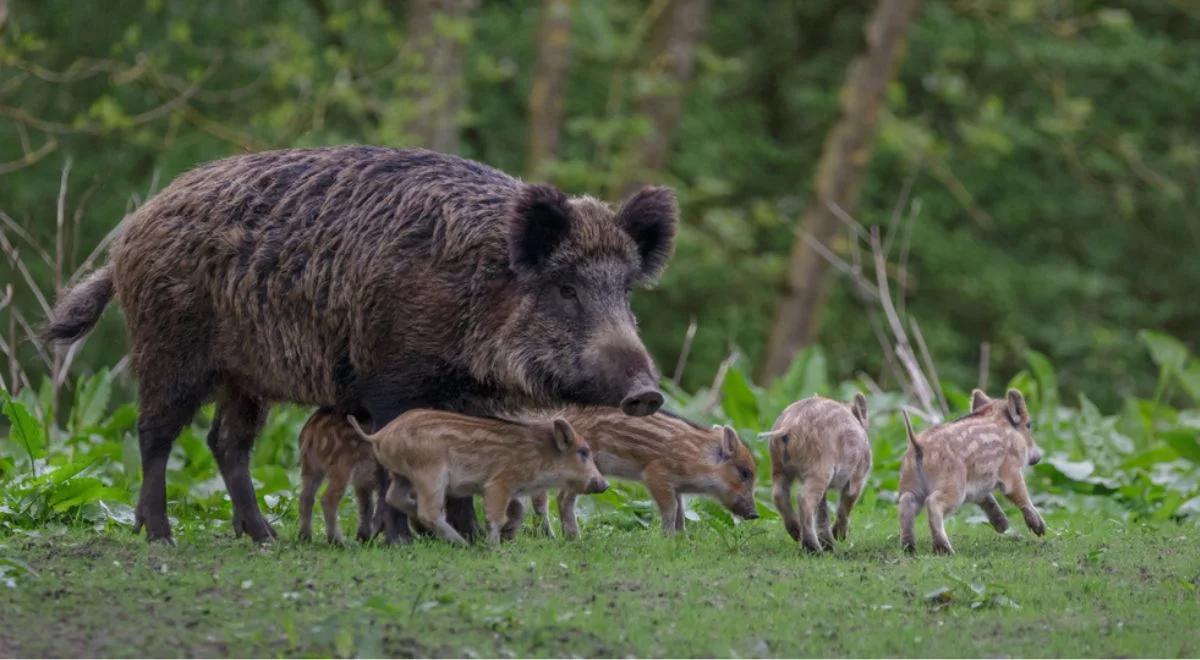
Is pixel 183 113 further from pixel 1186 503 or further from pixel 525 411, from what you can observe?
pixel 1186 503

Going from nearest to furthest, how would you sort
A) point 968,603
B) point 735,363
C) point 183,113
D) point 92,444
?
point 968,603
point 92,444
point 735,363
point 183,113

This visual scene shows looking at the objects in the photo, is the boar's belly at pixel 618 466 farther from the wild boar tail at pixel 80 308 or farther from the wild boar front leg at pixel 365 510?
the wild boar tail at pixel 80 308

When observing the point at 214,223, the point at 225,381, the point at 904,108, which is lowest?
the point at 904,108

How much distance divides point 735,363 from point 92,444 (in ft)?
18.9

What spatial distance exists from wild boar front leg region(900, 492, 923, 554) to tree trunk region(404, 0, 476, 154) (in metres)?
12.1

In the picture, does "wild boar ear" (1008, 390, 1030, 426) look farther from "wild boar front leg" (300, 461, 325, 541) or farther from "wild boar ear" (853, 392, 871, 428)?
"wild boar front leg" (300, 461, 325, 541)

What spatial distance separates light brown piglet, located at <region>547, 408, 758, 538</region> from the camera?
9.80m

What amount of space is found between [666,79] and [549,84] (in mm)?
1578

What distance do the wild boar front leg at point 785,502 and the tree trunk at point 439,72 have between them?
1197 centimetres

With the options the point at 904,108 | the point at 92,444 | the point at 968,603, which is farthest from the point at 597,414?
the point at 904,108

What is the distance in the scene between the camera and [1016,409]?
32.3ft

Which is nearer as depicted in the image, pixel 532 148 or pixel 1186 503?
pixel 1186 503

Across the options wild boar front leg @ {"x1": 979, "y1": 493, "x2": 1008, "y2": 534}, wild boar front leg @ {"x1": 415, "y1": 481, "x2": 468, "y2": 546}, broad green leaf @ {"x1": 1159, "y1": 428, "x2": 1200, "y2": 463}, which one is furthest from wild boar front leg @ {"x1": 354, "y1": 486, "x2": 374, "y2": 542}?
broad green leaf @ {"x1": 1159, "y1": 428, "x2": 1200, "y2": 463}

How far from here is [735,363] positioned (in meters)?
15.8
